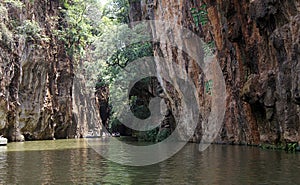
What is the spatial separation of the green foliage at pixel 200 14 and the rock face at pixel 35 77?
19457 millimetres

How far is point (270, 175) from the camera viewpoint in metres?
10.5

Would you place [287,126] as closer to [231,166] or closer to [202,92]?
[231,166]

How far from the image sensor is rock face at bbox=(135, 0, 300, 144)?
17.5m

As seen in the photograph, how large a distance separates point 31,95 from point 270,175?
3846 centimetres

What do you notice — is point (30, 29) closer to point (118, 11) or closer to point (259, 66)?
point (118, 11)

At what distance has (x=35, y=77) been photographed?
4578cm

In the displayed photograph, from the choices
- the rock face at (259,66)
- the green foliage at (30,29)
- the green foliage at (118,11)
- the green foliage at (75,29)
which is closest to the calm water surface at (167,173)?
the rock face at (259,66)

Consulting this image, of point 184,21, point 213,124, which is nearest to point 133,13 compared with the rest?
point 184,21

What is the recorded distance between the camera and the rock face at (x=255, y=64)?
688 inches

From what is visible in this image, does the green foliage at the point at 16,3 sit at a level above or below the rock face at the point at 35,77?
above

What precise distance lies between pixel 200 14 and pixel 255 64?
263 inches

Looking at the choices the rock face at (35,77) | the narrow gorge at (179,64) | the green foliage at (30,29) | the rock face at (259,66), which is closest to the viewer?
the rock face at (259,66)

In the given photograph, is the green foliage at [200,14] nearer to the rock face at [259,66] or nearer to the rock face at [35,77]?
the rock face at [259,66]

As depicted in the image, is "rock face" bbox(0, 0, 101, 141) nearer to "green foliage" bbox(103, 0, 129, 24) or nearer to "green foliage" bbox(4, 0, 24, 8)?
"green foliage" bbox(4, 0, 24, 8)
